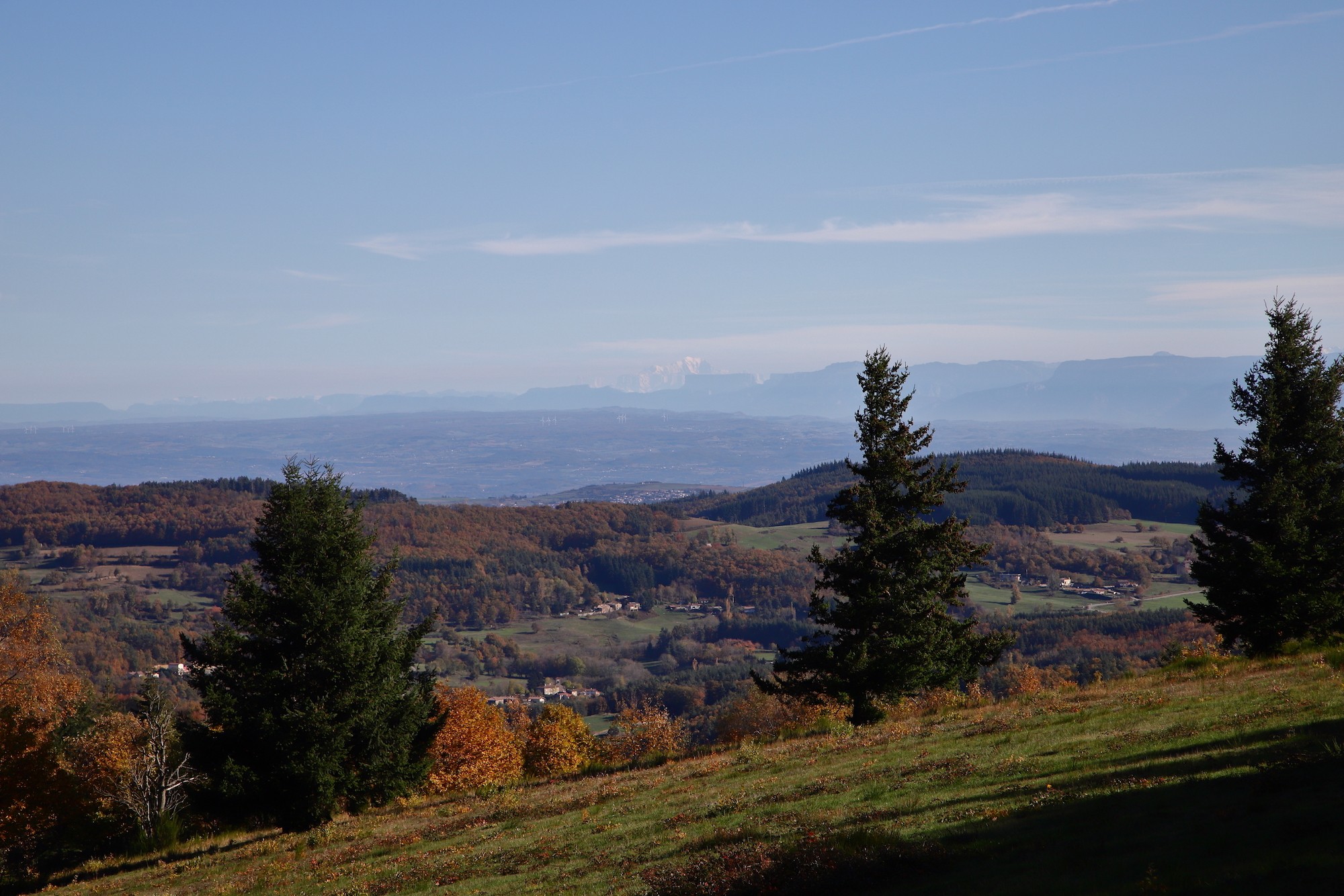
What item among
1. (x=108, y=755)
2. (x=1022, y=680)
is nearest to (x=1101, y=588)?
(x=1022, y=680)

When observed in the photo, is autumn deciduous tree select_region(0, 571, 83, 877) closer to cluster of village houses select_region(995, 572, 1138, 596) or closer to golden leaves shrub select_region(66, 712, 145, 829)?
golden leaves shrub select_region(66, 712, 145, 829)

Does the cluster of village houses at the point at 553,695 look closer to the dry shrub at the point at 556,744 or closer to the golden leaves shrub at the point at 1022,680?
the dry shrub at the point at 556,744

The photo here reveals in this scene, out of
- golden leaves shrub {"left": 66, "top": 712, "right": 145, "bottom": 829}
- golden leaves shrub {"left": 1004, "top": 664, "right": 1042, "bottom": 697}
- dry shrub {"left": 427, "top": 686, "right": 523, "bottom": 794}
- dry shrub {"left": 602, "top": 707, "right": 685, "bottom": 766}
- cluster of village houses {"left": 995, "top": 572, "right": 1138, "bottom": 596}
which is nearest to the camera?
golden leaves shrub {"left": 66, "top": 712, "right": 145, "bottom": 829}

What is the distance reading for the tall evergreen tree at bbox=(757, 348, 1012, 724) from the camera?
31141 millimetres

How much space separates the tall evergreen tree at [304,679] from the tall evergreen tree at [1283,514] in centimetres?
2802

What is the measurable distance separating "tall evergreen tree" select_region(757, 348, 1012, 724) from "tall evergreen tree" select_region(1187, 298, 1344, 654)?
7911 millimetres

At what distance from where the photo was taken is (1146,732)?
17719mm

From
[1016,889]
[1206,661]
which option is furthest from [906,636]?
[1016,889]

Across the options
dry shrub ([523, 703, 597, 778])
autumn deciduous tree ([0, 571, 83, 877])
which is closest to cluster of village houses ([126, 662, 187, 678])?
autumn deciduous tree ([0, 571, 83, 877])

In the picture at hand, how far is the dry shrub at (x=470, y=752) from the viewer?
181ft

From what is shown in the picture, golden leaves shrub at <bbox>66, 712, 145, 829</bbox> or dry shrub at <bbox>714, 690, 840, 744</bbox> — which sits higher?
golden leaves shrub at <bbox>66, 712, 145, 829</bbox>

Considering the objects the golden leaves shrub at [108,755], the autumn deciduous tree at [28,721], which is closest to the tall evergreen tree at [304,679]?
the autumn deciduous tree at [28,721]

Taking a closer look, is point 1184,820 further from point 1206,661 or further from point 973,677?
point 973,677

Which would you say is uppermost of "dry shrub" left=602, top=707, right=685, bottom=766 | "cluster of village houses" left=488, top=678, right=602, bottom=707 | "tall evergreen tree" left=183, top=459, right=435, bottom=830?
"tall evergreen tree" left=183, top=459, right=435, bottom=830
